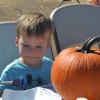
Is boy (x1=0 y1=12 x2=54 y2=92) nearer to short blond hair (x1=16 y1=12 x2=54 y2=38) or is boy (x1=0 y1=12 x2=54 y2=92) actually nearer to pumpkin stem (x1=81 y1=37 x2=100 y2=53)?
short blond hair (x1=16 y1=12 x2=54 y2=38)

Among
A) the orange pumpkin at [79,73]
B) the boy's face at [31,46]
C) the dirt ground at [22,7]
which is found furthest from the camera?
the dirt ground at [22,7]

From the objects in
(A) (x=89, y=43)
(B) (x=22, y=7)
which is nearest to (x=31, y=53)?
(A) (x=89, y=43)

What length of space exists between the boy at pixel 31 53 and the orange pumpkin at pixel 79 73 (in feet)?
0.98

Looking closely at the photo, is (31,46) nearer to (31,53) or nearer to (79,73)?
(31,53)

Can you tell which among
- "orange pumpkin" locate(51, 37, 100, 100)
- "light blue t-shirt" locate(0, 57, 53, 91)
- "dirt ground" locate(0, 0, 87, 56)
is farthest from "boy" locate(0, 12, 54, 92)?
"dirt ground" locate(0, 0, 87, 56)

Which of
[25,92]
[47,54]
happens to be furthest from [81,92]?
[47,54]

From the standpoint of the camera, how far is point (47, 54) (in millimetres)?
2254

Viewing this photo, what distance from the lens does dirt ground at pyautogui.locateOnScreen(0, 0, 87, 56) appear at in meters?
6.75

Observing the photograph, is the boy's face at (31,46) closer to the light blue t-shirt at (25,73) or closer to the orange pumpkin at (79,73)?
the light blue t-shirt at (25,73)

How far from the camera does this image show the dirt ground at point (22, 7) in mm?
6748

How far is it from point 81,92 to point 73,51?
0.58ft

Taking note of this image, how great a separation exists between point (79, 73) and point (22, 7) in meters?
6.23

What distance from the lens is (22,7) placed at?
7.39 m

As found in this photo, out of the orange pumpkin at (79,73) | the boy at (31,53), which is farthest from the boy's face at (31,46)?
the orange pumpkin at (79,73)
